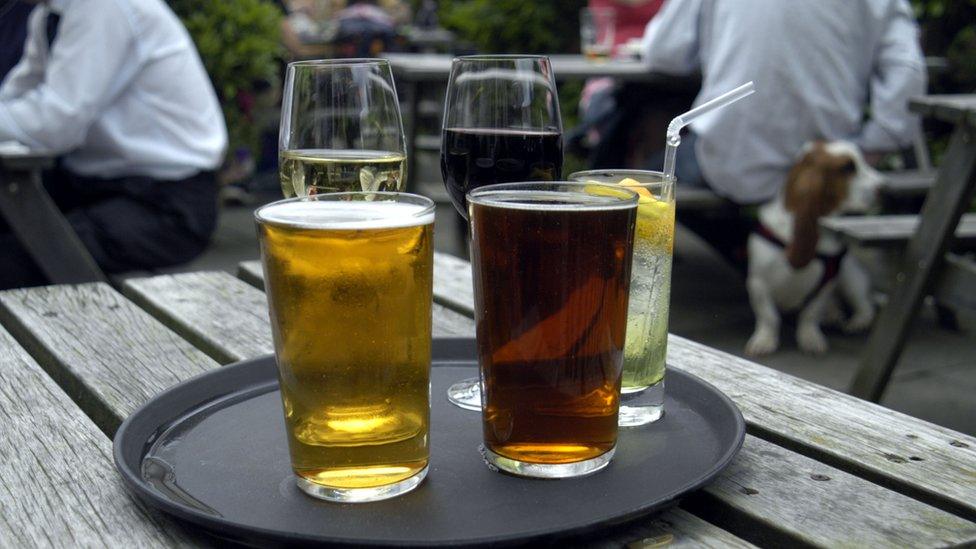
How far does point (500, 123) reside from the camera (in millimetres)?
1338

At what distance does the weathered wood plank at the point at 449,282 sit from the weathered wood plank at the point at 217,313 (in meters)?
0.03

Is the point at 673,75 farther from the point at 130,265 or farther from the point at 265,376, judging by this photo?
the point at 265,376

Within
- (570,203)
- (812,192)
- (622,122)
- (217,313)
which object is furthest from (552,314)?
(622,122)

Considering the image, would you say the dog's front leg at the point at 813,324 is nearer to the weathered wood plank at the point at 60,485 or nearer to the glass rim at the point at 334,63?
the glass rim at the point at 334,63

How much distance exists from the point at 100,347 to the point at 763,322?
9.97 ft

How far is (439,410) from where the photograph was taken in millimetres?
1213

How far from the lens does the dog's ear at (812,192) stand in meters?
3.84

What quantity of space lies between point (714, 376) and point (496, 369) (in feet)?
1.64

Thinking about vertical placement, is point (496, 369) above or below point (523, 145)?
below

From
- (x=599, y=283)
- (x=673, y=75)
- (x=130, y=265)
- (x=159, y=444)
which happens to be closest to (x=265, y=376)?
(x=159, y=444)

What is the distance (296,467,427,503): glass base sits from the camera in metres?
0.93

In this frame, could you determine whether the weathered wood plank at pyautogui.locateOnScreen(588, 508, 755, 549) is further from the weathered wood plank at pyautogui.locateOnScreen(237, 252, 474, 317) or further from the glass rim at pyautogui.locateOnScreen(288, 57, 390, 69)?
the weathered wood plank at pyautogui.locateOnScreen(237, 252, 474, 317)

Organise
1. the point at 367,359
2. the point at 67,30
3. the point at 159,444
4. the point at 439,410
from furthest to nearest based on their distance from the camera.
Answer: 1. the point at 67,30
2. the point at 439,410
3. the point at 159,444
4. the point at 367,359

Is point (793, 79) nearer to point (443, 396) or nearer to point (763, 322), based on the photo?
point (763, 322)
